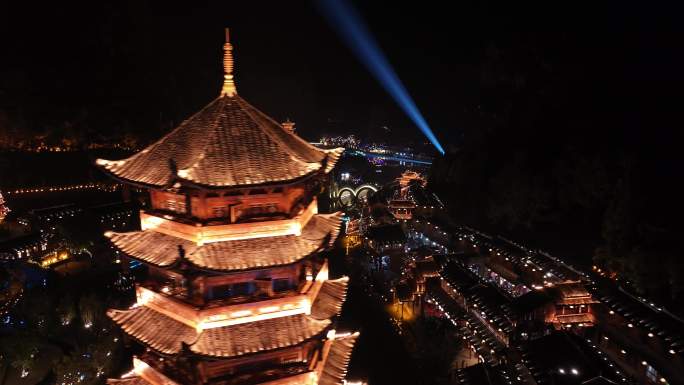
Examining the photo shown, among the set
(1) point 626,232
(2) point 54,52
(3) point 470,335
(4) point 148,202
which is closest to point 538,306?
(3) point 470,335

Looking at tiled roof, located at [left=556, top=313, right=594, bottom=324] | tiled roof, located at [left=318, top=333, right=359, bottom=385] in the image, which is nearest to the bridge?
tiled roof, located at [left=556, top=313, right=594, bottom=324]

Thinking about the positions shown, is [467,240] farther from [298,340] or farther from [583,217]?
[298,340]

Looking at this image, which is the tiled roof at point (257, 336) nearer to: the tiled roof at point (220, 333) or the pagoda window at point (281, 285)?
the tiled roof at point (220, 333)

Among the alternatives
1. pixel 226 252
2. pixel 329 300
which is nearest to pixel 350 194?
pixel 329 300

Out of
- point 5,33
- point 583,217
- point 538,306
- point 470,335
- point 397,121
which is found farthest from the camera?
point 397,121

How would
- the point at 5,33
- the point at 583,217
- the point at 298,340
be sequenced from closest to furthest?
1. the point at 298,340
2. the point at 583,217
3. the point at 5,33

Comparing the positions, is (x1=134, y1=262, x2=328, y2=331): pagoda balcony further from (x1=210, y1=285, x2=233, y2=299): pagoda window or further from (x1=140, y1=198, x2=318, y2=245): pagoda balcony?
(x1=140, y1=198, x2=318, y2=245): pagoda balcony

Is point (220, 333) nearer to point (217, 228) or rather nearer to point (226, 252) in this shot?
point (226, 252)
